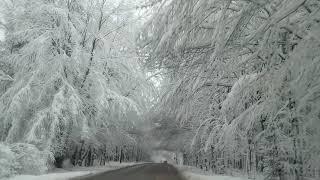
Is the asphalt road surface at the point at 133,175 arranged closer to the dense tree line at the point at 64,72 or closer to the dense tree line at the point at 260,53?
the dense tree line at the point at 64,72

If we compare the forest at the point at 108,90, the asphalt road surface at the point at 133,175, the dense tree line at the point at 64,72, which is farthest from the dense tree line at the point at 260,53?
the dense tree line at the point at 64,72

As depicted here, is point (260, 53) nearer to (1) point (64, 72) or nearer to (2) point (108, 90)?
(1) point (64, 72)

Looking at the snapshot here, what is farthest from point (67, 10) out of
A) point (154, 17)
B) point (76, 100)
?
point (154, 17)

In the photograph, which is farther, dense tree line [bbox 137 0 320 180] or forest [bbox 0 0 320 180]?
forest [bbox 0 0 320 180]

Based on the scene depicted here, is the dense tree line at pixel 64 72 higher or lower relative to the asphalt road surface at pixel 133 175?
higher

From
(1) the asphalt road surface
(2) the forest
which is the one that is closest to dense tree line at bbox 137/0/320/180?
(2) the forest

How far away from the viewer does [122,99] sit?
2653cm

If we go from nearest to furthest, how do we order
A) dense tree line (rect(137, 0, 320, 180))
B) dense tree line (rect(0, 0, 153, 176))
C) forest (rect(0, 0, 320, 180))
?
1. dense tree line (rect(137, 0, 320, 180))
2. forest (rect(0, 0, 320, 180))
3. dense tree line (rect(0, 0, 153, 176))

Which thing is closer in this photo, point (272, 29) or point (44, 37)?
point (272, 29)

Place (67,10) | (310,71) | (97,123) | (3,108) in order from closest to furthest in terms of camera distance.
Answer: (310,71)
(3,108)
(67,10)
(97,123)

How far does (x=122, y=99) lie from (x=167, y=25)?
19.8 meters

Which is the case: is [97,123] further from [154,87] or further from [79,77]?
[154,87]

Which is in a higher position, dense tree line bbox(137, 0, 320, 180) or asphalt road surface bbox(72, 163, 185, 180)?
dense tree line bbox(137, 0, 320, 180)

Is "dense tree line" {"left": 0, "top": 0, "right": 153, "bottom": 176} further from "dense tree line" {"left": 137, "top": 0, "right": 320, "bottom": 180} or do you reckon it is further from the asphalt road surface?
"dense tree line" {"left": 137, "top": 0, "right": 320, "bottom": 180}
